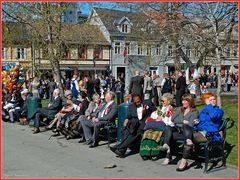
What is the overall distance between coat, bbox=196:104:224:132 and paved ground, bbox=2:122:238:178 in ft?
2.64

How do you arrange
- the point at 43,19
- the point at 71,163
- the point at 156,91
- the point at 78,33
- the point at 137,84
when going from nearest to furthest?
the point at 71,163 → the point at 137,84 → the point at 43,19 → the point at 156,91 → the point at 78,33

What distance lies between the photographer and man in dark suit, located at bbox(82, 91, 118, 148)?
1001cm

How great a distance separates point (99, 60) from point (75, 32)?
131 ft

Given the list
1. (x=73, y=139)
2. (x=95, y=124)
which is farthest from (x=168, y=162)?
(x=73, y=139)

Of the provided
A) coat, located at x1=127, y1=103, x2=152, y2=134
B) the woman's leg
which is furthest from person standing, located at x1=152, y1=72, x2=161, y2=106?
the woman's leg

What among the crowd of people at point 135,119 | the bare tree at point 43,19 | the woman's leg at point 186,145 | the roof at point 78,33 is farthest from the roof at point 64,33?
the woman's leg at point 186,145

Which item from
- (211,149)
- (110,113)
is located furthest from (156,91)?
(211,149)

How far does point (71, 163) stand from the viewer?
8.18m

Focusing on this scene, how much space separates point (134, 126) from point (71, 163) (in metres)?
1.56

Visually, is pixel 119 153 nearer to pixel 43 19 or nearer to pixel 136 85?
pixel 136 85

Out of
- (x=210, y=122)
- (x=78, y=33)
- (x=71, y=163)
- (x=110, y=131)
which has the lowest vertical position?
(x=71, y=163)

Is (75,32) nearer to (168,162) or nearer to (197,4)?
(197,4)

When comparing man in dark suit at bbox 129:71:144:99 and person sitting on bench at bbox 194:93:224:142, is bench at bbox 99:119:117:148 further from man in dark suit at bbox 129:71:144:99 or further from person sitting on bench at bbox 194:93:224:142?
man in dark suit at bbox 129:71:144:99

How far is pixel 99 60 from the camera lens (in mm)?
60250
